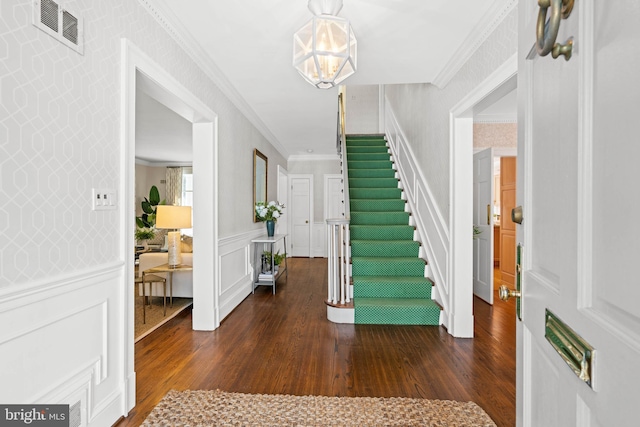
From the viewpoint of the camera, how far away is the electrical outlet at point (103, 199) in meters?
1.54

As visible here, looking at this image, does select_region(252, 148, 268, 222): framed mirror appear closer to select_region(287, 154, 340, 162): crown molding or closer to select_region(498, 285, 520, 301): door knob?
select_region(287, 154, 340, 162): crown molding

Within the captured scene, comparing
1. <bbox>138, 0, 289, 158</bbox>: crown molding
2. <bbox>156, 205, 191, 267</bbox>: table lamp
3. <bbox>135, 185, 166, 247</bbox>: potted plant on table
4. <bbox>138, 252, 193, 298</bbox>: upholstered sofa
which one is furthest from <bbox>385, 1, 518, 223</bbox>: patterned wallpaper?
<bbox>135, 185, 166, 247</bbox>: potted plant on table

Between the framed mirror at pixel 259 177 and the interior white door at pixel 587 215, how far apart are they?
3998 millimetres

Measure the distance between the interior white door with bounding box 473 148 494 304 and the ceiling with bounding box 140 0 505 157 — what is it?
163cm

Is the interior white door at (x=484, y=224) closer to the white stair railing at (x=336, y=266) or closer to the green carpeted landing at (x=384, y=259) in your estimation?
the green carpeted landing at (x=384, y=259)

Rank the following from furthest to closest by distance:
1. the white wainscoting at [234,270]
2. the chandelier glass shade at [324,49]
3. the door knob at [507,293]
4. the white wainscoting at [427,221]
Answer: the white wainscoting at [234,270]
the white wainscoting at [427,221]
the chandelier glass shade at [324,49]
the door knob at [507,293]

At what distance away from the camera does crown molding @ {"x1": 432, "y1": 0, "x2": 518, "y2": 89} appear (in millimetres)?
1988

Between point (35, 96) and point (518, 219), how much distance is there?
5.83ft

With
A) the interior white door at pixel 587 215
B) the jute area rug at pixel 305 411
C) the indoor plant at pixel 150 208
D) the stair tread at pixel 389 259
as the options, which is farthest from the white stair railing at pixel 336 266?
the indoor plant at pixel 150 208

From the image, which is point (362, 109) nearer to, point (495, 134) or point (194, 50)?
point (495, 134)

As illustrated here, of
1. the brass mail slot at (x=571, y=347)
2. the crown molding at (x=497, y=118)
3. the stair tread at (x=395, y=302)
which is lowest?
the stair tread at (x=395, y=302)

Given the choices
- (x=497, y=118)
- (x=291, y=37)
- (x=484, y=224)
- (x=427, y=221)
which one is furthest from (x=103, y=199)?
(x=497, y=118)

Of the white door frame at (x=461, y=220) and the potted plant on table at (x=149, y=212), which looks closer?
the white door frame at (x=461, y=220)

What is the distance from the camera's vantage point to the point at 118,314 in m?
1.75
